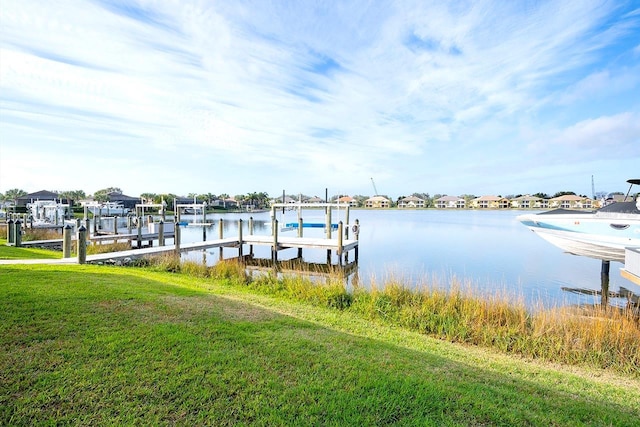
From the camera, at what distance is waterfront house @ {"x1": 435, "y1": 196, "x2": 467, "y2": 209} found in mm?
111250

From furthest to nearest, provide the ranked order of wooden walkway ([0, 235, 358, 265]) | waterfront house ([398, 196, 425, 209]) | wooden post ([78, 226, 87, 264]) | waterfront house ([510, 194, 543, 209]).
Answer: waterfront house ([398, 196, 425, 209]) < waterfront house ([510, 194, 543, 209]) < wooden walkway ([0, 235, 358, 265]) < wooden post ([78, 226, 87, 264])

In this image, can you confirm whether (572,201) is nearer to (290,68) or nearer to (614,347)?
(290,68)

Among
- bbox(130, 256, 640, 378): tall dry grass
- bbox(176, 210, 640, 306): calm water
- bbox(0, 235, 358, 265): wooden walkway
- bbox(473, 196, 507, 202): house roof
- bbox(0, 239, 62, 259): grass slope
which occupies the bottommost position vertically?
bbox(176, 210, 640, 306): calm water

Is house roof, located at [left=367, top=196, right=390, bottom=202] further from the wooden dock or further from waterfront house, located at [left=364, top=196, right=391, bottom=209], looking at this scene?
the wooden dock

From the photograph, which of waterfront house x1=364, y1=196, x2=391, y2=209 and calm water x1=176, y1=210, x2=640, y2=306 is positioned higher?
waterfront house x1=364, y1=196, x2=391, y2=209

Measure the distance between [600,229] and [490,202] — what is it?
10636 cm

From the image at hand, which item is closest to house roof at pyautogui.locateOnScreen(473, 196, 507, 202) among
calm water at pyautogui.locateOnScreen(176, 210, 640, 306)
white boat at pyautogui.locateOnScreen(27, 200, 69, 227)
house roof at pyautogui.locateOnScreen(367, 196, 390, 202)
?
house roof at pyautogui.locateOnScreen(367, 196, 390, 202)

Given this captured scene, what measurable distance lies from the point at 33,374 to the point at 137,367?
78 cm

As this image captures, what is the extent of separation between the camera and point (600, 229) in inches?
436

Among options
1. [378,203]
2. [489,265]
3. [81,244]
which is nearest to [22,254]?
[81,244]

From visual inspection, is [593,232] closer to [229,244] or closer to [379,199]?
[229,244]

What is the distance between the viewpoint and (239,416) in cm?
247

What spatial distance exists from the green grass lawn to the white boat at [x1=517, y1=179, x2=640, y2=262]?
27.9 ft

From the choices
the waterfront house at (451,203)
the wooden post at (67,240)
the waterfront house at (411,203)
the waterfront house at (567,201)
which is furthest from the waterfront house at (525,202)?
the wooden post at (67,240)
